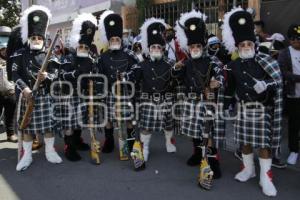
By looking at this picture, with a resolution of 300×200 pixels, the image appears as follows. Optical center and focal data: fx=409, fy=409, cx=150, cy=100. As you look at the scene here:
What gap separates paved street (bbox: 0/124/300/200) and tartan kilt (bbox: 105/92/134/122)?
1.93 feet

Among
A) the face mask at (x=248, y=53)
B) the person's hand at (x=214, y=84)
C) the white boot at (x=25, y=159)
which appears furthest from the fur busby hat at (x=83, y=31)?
the face mask at (x=248, y=53)

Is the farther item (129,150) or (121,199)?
(129,150)

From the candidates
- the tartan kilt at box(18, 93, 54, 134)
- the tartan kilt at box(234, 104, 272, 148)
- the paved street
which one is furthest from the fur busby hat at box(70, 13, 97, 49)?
the tartan kilt at box(234, 104, 272, 148)

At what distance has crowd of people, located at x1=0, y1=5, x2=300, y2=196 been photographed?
445 cm

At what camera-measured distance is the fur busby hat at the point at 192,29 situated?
489 centimetres

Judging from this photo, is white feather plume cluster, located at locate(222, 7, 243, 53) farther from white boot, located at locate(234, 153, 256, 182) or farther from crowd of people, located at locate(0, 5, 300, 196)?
white boot, located at locate(234, 153, 256, 182)

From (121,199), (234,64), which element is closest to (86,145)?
(121,199)

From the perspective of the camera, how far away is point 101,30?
18.9 ft

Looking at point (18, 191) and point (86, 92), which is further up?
point (86, 92)

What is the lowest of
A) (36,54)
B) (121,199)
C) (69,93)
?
(121,199)

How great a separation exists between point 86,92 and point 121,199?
201cm

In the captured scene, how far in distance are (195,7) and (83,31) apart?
4326mm

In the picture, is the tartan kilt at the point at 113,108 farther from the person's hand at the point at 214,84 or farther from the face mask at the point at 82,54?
the person's hand at the point at 214,84

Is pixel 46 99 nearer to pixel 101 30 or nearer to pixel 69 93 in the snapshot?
pixel 69 93
